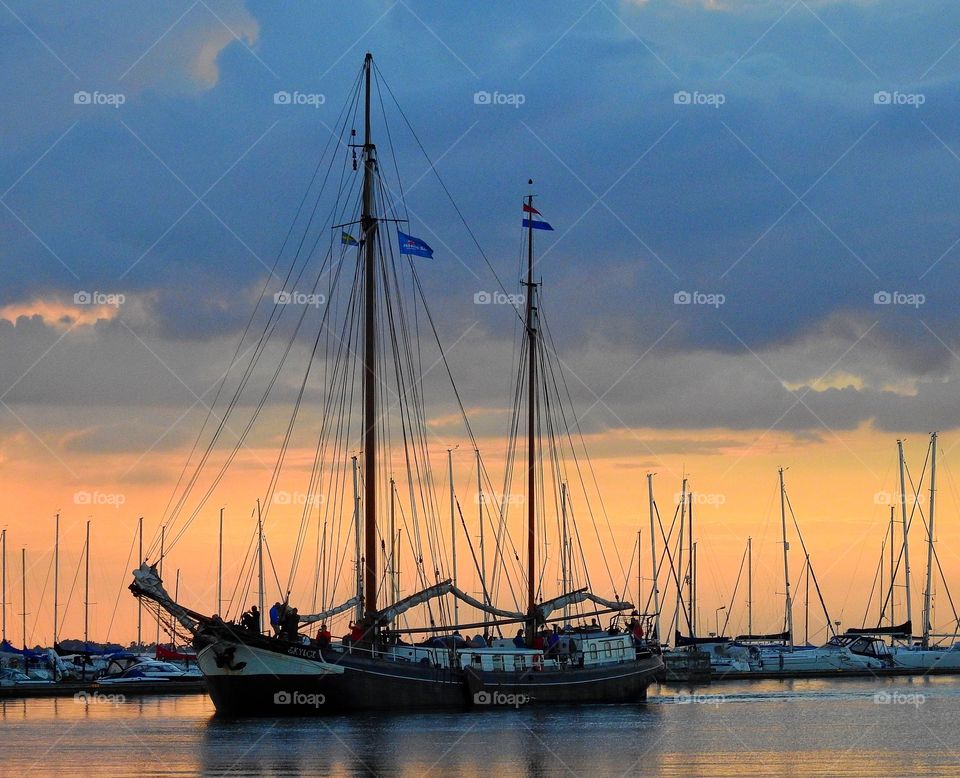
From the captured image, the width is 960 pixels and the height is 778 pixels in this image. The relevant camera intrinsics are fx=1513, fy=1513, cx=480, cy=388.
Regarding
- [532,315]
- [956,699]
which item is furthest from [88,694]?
[956,699]

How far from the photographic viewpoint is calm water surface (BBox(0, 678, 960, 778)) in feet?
201

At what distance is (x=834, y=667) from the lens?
162375mm

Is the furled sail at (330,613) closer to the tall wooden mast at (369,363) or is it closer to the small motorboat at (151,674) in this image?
the tall wooden mast at (369,363)

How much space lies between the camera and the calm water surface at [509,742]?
201 ft

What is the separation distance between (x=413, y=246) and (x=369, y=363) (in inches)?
293

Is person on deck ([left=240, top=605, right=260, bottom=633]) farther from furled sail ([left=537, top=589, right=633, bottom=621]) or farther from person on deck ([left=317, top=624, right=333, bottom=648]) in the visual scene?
furled sail ([left=537, top=589, right=633, bottom=621])

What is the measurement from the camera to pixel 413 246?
8325cm

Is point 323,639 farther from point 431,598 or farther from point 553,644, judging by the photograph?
point 553,644

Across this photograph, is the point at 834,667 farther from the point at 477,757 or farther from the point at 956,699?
the point at 477,757

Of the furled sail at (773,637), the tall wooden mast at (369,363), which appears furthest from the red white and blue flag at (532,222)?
the furled sail at (773,637)

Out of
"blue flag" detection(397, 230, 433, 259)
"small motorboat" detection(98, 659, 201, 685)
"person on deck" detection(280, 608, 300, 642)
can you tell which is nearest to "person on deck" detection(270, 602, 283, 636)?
"person on deck" detection(280, 608, 300, 642)

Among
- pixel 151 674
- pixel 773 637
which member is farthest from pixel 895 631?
pixel 151 674

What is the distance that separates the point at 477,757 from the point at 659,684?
7433 cm

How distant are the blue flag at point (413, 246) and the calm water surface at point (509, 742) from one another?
2538 cm
